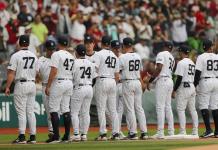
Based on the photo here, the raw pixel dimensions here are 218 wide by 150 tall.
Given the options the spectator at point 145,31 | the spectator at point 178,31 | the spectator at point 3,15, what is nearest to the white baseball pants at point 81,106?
the spectator at point 3,15

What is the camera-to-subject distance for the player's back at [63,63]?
2030cm

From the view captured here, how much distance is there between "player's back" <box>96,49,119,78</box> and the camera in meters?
21.4

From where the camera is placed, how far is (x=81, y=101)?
68.8ft

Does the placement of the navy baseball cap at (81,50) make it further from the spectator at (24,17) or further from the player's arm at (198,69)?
the spectator at (24,17)

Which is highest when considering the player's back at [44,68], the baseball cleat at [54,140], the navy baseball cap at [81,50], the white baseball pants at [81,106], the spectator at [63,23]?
the spectator at [63,23]

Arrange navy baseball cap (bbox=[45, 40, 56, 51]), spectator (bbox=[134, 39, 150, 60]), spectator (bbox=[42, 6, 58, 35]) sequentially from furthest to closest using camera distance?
1. spectator (bbox=[134, 39, 150, 60])
2. spectator (bbox=[42, 6, 58, 35])
3. navy baseball cap (bbox=[45, 40, 56, 51])

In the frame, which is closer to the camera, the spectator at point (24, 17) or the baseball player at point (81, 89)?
the baseball player at point (81, 89)

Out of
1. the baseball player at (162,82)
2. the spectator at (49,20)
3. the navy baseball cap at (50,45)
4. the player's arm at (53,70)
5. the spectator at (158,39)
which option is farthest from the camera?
the spectator at (158,39)

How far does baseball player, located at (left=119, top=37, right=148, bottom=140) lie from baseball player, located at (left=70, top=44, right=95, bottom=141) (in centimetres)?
96

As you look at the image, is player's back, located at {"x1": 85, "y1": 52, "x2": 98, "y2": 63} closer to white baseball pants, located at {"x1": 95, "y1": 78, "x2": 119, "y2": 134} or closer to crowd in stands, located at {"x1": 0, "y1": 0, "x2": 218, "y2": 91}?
white baseball pants, located at {"x1": 95, "y1": 78, "x2": 119, "y2": 134}

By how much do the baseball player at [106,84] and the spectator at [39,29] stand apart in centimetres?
842

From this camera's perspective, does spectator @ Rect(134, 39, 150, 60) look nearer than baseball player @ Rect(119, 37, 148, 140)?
No

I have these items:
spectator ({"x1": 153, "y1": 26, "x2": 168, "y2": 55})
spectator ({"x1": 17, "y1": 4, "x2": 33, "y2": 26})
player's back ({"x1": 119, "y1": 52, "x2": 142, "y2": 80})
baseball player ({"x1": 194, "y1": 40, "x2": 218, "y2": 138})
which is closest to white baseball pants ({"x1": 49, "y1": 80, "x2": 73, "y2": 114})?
player's back ({"x1": 119, "y1": 52, "x2": 142, "y2": 80})

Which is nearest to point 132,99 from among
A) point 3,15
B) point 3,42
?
point 3,42
